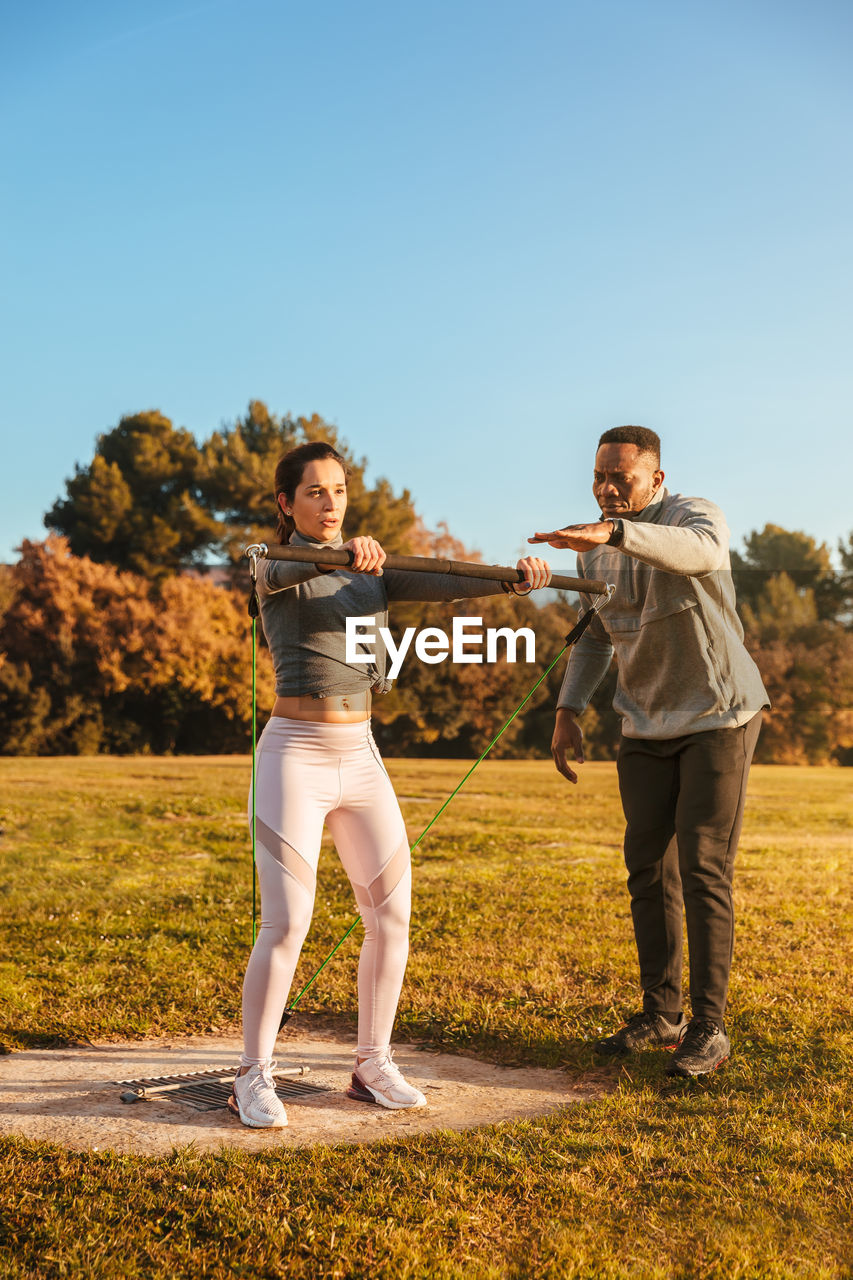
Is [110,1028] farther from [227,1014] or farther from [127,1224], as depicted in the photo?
[127,1224]

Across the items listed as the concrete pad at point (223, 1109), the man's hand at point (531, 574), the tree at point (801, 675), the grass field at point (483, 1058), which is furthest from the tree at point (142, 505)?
the man's hand at point (531, 574)

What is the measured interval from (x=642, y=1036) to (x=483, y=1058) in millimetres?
643

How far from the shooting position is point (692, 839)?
14.6 ft

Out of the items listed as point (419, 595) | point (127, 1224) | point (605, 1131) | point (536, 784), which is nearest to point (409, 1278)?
point (127, 1224)

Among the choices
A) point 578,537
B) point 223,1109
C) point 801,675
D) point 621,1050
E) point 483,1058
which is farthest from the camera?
point 801,675

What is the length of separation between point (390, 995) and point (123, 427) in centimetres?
3494

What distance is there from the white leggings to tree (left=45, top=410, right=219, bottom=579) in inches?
1197

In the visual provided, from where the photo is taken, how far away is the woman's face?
12.6 ft

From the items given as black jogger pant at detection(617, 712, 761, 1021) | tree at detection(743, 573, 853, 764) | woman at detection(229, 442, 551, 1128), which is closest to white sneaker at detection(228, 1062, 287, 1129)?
woman at detection(229, 442, 551, 1128)

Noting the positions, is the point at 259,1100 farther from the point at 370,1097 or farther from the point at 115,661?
the point at 115,661

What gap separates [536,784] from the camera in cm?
1145

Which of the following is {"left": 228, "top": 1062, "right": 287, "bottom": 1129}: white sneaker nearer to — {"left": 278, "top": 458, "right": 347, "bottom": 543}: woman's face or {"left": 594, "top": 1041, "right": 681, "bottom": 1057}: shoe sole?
{"left": 594, "top": 1041, "right": 681, "bottom": 1057}: shoe sole

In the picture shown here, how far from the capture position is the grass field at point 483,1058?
2990 millimetres

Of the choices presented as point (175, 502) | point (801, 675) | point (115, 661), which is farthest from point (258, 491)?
point (801, 675)
